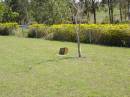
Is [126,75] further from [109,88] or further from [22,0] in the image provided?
[22,0]

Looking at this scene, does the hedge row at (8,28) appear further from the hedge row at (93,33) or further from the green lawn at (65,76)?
the green lawn at (65,76)

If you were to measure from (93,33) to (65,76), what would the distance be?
1347 centimetres

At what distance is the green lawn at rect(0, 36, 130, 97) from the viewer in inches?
375

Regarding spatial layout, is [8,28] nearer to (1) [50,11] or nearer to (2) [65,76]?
(1) [50,11]

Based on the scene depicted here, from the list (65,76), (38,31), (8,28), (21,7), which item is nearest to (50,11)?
(8,28)

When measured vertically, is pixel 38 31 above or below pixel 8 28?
below

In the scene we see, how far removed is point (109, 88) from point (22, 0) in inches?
2145

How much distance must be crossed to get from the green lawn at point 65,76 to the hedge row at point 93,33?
5617 millimetres

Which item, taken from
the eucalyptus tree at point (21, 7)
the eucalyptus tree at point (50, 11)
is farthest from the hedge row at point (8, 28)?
the eucalyptus tree at point (21, 7)

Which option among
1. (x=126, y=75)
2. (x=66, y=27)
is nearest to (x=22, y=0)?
(x=66, y=27)

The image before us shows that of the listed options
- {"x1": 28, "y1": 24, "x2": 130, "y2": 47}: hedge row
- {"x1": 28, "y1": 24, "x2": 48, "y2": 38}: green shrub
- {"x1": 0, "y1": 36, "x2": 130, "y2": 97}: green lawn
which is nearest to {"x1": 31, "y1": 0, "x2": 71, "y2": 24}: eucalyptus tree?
{"x1": 28, "y1": 24, "x2": 48, "y2": 38}: green shrub

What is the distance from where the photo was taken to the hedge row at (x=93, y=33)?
22.3m

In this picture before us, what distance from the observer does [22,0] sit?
62.6 meters

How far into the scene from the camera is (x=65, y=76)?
38.3 ft
